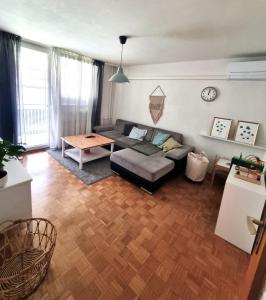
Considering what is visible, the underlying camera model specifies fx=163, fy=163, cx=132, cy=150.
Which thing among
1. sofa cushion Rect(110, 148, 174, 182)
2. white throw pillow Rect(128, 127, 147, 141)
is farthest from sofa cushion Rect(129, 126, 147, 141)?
sofa cushion Rect(110, 148, 174, 182)

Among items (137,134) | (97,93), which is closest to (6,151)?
(137,134)

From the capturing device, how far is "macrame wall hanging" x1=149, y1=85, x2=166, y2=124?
13.2 ft

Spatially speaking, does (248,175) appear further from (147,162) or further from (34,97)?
(34,97)

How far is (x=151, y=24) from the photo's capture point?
1.96 metres

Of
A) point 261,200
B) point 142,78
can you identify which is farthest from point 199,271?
point 142,78

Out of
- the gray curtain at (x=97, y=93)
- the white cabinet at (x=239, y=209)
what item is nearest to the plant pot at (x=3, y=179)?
the white cabinet at (x=239, y=209)

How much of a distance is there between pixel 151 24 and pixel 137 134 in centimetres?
246

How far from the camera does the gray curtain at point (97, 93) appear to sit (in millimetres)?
4383

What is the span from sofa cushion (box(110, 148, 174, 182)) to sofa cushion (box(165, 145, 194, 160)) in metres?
0.19

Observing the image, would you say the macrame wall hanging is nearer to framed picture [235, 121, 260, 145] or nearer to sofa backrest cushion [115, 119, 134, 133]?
sofa backrest cushion [115, 119, 134, 133]

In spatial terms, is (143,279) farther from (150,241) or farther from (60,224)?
(60,224)

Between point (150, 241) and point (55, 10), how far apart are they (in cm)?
281

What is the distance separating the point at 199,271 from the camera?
1.52m

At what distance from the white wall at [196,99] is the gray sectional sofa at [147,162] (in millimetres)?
358
